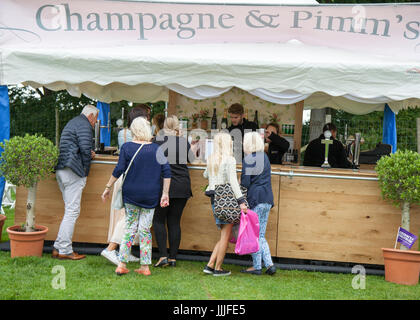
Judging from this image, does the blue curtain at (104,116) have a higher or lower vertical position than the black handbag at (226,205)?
higher

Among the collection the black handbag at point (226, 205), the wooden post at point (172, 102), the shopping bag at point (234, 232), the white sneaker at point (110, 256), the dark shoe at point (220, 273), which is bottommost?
the dark shoe at point (220, 273)

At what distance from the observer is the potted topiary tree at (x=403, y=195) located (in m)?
5.02

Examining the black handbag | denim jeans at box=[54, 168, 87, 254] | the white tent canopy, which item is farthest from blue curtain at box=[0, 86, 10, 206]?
the black handbag

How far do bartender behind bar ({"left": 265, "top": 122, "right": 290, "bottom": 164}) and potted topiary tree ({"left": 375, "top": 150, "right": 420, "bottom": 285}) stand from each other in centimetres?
163

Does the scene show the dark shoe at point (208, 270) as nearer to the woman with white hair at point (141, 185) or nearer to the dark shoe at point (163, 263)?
the dark shoe at point (163, 263)

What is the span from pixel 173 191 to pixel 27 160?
1.56m

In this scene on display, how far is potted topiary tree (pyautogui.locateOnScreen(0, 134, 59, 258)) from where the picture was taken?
5.32m

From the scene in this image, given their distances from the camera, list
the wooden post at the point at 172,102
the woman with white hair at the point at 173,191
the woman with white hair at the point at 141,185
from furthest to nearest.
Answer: the wooden post at the point at 172,102
the woman with white hair at the point at 173,191
the woman with white hair at the point at 141,185

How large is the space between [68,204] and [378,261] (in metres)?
3.47

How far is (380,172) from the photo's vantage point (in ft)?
17.3

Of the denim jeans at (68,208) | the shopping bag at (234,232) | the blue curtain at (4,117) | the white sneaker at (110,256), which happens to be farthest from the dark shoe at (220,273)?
the blue curtain at (4,117)

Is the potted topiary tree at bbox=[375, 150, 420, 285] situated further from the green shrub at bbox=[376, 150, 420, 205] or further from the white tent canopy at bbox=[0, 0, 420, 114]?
the white tent canopy at bbox=[0, 0, 420, 114]

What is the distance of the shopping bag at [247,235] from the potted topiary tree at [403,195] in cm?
136
